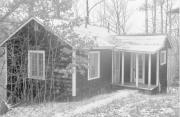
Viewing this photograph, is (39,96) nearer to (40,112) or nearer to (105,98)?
(40,112)

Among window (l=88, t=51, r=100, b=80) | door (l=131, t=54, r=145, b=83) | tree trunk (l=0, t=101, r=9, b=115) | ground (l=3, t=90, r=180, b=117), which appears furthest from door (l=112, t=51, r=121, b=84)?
tree trunk (l=0, t=101, r=9, b=115)

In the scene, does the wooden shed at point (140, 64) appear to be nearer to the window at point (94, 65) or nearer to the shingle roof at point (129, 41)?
the shingle roof at point (129, 41)

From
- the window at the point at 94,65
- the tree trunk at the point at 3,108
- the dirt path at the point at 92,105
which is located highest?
the window at the point at 94,65

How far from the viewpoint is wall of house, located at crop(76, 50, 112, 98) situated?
997cm

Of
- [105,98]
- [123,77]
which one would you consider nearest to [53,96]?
[105,98]

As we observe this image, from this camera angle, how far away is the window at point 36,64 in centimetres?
1048

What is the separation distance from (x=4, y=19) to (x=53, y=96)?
20.0ft

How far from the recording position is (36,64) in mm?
10664

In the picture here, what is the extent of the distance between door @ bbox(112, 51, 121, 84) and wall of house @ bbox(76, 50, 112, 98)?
1.04 ft

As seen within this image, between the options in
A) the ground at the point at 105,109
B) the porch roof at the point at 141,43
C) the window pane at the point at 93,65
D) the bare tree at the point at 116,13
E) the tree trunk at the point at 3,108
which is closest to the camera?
the ground at the point at 105,109

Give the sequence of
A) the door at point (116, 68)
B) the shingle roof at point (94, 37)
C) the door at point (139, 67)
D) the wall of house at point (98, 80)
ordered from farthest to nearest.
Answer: the door at point (116, 68) → the door at point (139, 67) → the shingle roof at point (94, 37) → the wall of house at point (98, 80)

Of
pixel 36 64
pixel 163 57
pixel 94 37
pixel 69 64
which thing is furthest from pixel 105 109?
pixel 163 57

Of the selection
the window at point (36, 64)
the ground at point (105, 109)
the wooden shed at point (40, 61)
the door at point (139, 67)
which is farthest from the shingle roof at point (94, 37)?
the ground at point (105, 109)

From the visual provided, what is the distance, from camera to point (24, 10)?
42.8 feet
